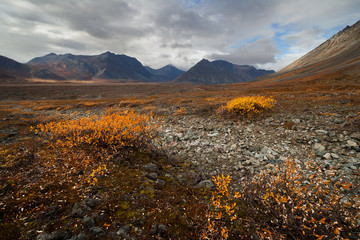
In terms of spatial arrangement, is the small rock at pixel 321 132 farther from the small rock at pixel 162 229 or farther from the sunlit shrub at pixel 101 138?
the small rock at pixel 162 229

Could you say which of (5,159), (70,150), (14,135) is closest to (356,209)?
(70,150)

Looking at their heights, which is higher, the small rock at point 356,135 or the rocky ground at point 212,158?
the small rock at point 356,135

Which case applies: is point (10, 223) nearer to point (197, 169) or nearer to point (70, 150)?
point (70, 150)

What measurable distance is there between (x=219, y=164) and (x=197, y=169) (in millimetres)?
1120

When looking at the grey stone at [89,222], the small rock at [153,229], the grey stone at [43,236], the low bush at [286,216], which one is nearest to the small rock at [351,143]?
the low bush at [286,216]

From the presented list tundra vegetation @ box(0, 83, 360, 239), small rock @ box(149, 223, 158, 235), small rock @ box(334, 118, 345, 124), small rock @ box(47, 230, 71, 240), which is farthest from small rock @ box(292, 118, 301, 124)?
small rock @ box(47, 230, 71, 240)

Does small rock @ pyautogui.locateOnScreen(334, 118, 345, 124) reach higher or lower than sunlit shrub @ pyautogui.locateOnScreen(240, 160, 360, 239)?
higher

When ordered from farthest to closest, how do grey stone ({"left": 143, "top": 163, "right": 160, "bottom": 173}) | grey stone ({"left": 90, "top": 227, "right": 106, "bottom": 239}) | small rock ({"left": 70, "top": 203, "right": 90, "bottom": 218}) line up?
grey stone ({"left": 143, "top": 163, "right": 160, "bottom": 173}) < small rock ({"left": 70, "top": 203, "right": 90, "bottom": 218}) < grey stone ({"left": 90, "top": 227, "right": 106, "bottom": 239})

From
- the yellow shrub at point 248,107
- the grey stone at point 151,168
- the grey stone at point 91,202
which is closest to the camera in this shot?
the grey stone at point 91,202

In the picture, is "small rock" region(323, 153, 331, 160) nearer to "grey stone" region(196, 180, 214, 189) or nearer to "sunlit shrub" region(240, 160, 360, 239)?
"sunlit shrub" region(240, 160, 360, 239)

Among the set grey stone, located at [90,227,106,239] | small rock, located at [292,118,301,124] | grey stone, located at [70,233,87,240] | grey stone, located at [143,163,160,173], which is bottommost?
→ grey stone, located at [143,163,160,173]

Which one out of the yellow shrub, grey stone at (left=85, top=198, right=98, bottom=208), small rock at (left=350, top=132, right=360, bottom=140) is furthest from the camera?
the yellow shrub

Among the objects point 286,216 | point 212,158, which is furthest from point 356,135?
point 286,216

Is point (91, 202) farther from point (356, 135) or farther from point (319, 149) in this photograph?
point (356, 135)
